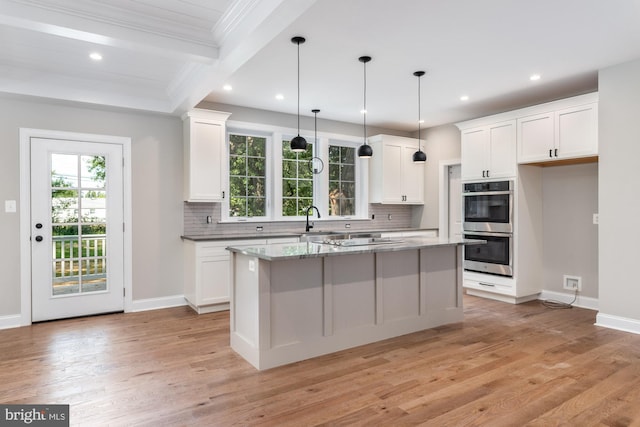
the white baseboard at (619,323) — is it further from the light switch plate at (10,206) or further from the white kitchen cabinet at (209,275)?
the light switch plate at (10,206)

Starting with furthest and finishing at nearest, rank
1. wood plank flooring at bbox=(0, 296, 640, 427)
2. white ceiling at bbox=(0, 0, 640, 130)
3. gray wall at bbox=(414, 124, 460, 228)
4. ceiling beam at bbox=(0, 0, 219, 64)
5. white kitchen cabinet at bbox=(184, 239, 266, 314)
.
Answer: gray wall at bbox=(414, 124, 460, 228) → white kitchen cabinet at bbox=(184, 239, 266, 314) → white ceiling at bbox=(0, 0, 640, 130) → ceiling beam at bbox=(0, 0, 219, 64) → wood plank flooring at bbox=(0, 296, 640, 427)

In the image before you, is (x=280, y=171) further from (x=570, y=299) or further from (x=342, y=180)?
(x=570, y=299)

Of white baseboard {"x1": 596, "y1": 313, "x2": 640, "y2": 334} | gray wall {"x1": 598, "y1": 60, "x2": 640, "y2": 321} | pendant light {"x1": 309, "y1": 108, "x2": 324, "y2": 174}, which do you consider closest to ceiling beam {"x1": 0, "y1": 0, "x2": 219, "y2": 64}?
pendant light {"x1": 309, "y1": 108, "x2": 324, "y2": 174}

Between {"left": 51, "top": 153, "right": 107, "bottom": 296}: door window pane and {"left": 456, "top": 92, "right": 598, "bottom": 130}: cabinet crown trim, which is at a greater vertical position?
{"left": 456, "top": 92, "right": 598, "bottom": 130}: cabinet crown trim

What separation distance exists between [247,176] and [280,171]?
485 mm

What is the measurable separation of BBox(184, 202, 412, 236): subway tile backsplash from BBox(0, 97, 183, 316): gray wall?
181mm

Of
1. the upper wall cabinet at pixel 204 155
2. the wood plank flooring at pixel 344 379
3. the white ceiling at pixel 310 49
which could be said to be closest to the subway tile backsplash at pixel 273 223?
the upper wall cabinet at pixel 204 155

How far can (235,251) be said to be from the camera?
10.6ft

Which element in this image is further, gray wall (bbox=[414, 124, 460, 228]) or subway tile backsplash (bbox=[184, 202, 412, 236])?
gray wall (bbox=[414, 124, 460, 228])

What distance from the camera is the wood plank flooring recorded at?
7.55ft

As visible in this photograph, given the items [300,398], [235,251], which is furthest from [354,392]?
[235,251]

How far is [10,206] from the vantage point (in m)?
4.16

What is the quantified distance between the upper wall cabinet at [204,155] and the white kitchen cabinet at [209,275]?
2.03 feet

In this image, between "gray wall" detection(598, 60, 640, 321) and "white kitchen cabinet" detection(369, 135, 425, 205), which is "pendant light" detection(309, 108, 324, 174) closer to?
"white kitchen cabinet" detection(369, 135, 425, 205)
